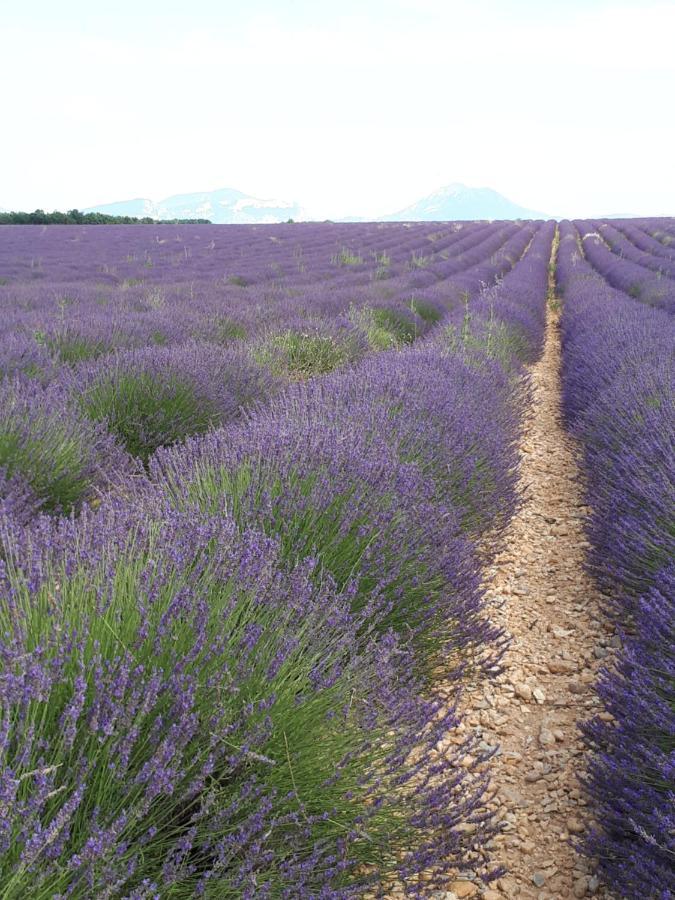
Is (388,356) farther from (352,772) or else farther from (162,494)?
(352,772)

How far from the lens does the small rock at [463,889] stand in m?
1.61

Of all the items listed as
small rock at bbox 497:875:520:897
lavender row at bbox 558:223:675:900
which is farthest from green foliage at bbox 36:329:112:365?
small rock at bbox 497:875:520:897

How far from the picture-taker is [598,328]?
677 centimetres

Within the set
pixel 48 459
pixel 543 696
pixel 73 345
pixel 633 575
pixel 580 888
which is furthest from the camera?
pixel 73 345

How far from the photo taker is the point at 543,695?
2377 mm

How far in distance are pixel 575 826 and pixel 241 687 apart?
43.4 inches

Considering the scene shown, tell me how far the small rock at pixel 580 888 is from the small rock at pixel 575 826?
15 cm

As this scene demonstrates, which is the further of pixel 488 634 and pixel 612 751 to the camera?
pixel 488 634

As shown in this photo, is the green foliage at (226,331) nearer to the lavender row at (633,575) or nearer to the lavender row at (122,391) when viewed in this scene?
the lavender row at (122,391)

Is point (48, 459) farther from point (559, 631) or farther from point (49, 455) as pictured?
point (559, 631)

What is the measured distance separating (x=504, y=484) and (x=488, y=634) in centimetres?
128

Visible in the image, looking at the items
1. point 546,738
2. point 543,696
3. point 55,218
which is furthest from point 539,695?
point 55,218

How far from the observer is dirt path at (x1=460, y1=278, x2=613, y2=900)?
1.71 meters

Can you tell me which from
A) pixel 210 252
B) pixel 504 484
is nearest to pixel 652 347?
pixel 504 484
